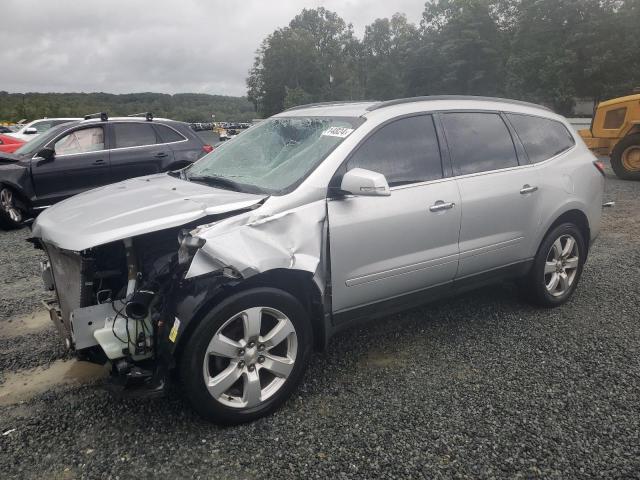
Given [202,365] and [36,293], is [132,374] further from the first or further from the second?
[36,293]

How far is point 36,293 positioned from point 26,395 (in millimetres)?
1993

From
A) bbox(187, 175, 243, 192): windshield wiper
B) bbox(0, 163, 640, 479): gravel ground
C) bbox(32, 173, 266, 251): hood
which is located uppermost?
bbox(187, 175, 243, 192): windshield wiper

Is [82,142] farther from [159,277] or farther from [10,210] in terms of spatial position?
[159,277]

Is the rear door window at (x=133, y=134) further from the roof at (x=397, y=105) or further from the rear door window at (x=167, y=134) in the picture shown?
the roof at (x=397, y=105)

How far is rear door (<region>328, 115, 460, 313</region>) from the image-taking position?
2895 millimetres

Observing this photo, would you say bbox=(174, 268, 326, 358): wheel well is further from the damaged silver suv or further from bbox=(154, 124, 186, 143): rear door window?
bbox=(154, 124, 186, 143): rear door window

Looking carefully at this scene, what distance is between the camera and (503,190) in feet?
11.9

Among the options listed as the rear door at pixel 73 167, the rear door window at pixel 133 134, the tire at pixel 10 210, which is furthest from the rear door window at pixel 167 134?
the tire at pixel 10 210

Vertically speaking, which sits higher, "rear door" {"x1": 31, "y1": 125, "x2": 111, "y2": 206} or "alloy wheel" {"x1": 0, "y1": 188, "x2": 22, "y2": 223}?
"rear door" {"x1": 31, "y1": 125, "x2": 111, "y2": 206}

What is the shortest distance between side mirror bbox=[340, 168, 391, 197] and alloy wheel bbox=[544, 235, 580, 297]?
2.10m

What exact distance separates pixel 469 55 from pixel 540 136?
52429mm

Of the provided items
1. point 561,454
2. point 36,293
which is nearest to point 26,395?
point 36,293

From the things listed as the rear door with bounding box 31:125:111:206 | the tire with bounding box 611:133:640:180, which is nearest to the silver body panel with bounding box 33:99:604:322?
→ the rear door with bounding box 31:125:111:206

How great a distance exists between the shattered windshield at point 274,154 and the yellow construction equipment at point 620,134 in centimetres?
1051
